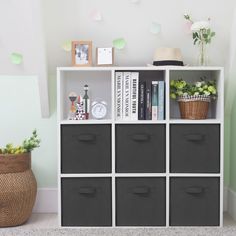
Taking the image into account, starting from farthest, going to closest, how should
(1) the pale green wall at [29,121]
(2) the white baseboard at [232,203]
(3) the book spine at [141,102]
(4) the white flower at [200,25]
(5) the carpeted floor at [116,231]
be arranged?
(1) the pale green wall at [29,121]
(2) the white baseboard at [232,203]
(3) the book spine at [141,102]
(4) the white flower at [200,25]
(5) the carpeted floor at [116,231]

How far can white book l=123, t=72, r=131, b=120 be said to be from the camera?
3154 millimetres

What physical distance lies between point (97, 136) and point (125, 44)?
63 centimetres

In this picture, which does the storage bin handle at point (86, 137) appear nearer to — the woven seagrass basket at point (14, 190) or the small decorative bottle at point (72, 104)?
the small decorative bottle at point (72, 104)

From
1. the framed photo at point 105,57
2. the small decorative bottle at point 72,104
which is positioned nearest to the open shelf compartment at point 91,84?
the small decorative bottle at point 72,104

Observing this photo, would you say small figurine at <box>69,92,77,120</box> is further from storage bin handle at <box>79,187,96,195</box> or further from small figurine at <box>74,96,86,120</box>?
storage bin handle at <box>79,187,96,195</box>

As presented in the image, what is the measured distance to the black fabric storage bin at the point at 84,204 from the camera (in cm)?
312

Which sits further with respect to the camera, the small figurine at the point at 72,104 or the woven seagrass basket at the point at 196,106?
the small figurine at the point at 72,104

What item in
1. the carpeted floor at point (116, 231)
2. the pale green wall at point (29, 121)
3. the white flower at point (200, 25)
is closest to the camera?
the carpeted floor at point (116, 231)

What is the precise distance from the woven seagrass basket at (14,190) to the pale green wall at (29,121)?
35cm

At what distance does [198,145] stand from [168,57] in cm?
57

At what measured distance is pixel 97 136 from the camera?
3115 millimetres

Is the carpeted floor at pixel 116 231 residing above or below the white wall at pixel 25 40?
below

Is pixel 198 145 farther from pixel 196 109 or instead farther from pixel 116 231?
pixel 116 231

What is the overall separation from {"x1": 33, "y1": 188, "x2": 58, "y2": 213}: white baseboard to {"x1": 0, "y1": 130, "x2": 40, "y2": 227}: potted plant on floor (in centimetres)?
30
